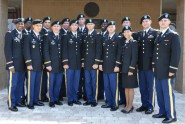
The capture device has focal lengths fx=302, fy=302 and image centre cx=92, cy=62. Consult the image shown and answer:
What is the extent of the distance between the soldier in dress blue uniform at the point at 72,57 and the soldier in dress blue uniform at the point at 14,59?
91cm

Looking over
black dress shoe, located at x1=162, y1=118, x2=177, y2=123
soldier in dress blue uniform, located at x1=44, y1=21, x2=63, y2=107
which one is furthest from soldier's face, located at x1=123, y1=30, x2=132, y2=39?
black dress shoe, located at x1=162, y1=118, x2=177, y2=123

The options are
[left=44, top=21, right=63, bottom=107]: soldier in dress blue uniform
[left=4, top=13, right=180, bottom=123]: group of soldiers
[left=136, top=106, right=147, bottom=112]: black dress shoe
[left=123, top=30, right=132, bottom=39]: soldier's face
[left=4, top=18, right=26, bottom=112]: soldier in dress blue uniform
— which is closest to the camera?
[left=4, top=13, right=180, bottom=123]: group of soldiers

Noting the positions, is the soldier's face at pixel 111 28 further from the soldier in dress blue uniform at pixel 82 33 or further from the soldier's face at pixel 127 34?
the soldier in dress blue uniform at pixel 82 33

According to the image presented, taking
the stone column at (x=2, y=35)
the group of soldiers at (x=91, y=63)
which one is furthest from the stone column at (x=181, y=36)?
the stone column at (x=2, y=35)

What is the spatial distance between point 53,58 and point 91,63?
792 mm

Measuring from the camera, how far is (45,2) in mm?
9852

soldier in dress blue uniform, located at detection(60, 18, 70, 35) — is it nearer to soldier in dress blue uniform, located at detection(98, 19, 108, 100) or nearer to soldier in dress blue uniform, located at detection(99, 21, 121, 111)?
soldier in dress blue uniform, located at detection(98, 19, 108, 100)

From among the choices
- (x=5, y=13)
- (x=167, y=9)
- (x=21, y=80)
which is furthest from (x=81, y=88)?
(x=167, y=9)

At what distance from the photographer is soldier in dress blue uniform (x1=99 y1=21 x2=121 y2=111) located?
5.96 m

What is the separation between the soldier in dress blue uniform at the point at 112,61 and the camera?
596 cm

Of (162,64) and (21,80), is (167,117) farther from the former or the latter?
(21,80)

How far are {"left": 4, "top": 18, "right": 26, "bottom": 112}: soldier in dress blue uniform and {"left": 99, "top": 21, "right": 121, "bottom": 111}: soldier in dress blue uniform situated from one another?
1655mm

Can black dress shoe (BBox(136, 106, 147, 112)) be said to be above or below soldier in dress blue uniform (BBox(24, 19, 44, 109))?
below

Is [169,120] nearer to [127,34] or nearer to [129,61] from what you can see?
[129,61]
